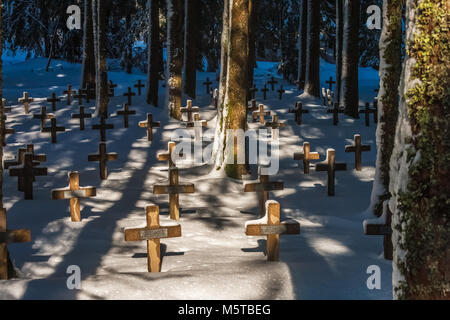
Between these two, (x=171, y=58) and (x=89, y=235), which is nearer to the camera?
(x=89, y=235)

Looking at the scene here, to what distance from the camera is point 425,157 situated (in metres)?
3.80

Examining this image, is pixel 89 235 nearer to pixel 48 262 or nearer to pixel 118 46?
pixel 48 262

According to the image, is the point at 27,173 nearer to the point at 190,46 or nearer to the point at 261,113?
the point at 261,113

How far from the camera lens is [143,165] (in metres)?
14.4

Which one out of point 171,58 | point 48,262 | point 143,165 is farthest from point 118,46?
point 48,262

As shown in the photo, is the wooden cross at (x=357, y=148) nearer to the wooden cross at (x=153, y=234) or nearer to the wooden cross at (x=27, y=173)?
the wooden cross at (x=27, y=173)

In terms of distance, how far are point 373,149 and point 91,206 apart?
28.6ft

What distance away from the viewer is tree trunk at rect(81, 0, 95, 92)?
73.3 feet

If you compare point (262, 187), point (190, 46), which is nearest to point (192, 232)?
point (262, 187)

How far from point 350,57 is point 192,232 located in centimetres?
1264

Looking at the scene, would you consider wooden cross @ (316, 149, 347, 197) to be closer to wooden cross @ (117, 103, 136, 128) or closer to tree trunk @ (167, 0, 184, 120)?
wooden cross @ (117, 103, 136, 128)

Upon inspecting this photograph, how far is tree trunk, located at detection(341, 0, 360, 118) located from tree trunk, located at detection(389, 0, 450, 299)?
16084 mm

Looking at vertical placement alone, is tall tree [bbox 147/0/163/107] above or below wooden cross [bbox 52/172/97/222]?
above

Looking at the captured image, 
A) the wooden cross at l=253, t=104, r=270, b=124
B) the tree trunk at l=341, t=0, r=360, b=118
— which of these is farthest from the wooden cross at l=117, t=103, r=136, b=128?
the tree trunk at l=341, t=0, r=360, b=118
